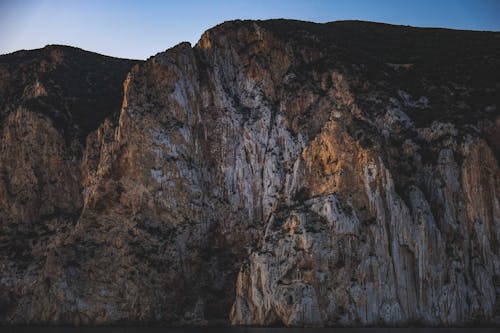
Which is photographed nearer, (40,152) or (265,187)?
(265,187)

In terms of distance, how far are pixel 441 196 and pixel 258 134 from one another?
27054 mm

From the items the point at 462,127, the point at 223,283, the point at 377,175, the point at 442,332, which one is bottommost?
the point at 442,332

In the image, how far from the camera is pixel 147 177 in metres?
87.5

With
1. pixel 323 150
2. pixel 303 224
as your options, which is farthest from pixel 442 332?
pixel 323 150

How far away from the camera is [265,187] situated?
89.1 meters

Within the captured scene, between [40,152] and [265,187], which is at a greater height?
[40,152]

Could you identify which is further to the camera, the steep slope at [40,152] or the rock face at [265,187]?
the steep slope at [40,152]

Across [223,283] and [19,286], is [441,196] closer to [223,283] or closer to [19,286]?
[223,283]

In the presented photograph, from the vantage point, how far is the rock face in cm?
7106

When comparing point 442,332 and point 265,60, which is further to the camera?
point 265,60

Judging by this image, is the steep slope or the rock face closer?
the rock face

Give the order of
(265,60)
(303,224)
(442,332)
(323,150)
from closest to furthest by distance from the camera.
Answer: (442,332)
(303,224)
(323,150)
(265,60)

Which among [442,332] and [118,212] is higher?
[118,212]

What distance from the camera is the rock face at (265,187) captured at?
233ft
